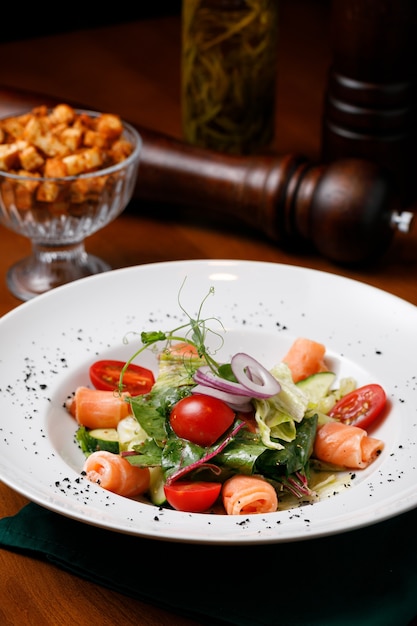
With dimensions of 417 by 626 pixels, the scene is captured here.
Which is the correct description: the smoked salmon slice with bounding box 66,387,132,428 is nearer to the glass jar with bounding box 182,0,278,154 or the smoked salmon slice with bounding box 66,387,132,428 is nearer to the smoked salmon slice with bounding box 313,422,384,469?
the smoked salmon slice with bounding box 313,422,384,469

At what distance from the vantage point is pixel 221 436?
146 cm

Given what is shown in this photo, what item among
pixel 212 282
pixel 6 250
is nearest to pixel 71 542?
pixel 212 282

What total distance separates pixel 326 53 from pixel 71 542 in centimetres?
239

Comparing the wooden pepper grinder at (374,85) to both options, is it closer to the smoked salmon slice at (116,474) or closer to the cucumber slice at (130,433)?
the cucumber slice at (130,433)

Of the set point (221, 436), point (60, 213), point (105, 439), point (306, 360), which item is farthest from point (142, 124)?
point (221, 436)

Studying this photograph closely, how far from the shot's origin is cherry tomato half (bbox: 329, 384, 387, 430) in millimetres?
1589

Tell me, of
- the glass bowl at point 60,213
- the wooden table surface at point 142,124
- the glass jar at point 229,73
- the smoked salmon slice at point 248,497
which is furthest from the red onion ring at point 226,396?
the glass jar at point 229,73

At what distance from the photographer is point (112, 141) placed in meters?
2.10

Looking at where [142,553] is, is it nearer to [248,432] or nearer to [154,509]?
[154,509]

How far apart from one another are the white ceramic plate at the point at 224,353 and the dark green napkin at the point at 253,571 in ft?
0.26

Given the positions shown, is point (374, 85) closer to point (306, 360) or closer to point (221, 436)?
point (306, 360)

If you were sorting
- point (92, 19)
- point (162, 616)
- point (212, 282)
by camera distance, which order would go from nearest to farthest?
point (162, 616) → point (212, 282) → point (92, 19)

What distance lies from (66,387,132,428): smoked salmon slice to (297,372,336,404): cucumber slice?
0.32 metres

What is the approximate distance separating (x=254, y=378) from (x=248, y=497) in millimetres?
209
